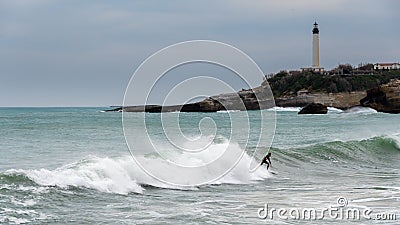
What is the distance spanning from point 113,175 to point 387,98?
80.4m

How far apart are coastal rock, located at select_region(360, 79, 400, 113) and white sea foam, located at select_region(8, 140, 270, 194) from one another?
7369cm

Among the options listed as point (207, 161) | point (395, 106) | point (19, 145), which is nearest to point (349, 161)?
point (207, 161)

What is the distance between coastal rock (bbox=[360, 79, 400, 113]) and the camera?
89.4 metres

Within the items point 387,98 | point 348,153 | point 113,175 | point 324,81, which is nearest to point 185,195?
point 113,175

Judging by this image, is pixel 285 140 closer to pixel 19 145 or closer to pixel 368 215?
pixel 19 145

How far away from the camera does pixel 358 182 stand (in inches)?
704

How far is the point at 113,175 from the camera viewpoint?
16.0m

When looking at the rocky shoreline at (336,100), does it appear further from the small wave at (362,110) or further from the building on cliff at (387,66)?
the building on cliff at (387,66)

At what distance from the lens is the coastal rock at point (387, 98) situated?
293 ft

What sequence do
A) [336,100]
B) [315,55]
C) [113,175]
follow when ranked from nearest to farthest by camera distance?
[113,175] < [336,100] < [315,55]

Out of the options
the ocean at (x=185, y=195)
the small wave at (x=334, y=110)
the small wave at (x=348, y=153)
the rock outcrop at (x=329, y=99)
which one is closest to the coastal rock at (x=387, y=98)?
the small wave at (x=334, y=110)

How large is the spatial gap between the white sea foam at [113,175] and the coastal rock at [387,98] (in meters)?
73.7

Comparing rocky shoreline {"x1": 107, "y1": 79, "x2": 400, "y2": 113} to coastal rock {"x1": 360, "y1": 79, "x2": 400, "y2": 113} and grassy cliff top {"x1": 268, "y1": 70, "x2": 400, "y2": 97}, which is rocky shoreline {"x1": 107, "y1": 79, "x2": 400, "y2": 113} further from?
grassy cliff top {"x1": 268, "y1": 70, "x2": 400, "y2": 97}

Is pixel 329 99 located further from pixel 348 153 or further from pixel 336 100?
pixel 348 153
